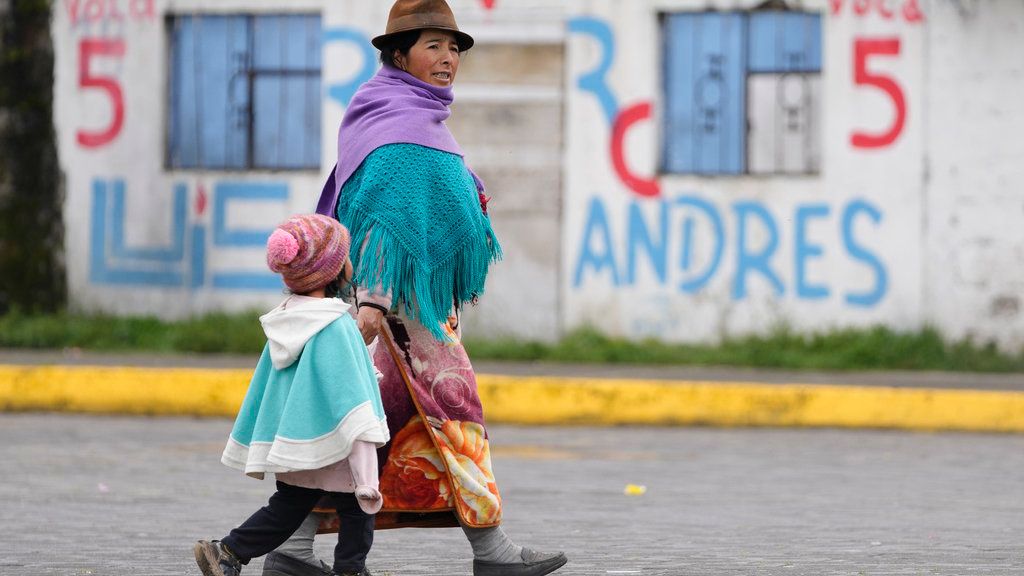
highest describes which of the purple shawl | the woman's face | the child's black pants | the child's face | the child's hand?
the woman's face

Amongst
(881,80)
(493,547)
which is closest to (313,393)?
(493,547)

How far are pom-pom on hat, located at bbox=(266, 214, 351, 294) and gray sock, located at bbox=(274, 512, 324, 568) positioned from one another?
674 mm

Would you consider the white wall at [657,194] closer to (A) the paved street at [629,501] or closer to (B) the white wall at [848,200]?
(B) the white wall at [848,200]

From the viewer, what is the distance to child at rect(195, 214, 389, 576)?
437 cm

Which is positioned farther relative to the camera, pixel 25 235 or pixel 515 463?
pixel 25 235

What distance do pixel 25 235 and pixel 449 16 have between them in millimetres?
9289

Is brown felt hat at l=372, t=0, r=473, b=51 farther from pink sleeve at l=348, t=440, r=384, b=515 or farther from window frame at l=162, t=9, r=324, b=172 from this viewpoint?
window frame at l=162, t=9, r=324, b=172

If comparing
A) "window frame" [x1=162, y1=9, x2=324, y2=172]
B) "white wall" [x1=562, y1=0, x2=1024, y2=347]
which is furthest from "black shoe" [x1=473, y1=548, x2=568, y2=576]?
"window frame" [x1=162, y1=9, x2=324, y2=172]

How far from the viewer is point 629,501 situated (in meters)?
7.06

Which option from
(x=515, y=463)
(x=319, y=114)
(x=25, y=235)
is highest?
(x=319, y=114)

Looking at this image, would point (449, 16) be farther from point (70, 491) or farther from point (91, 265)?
point (91, 265)

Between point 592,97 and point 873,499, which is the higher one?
point 592,97

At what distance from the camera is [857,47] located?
41.7ft

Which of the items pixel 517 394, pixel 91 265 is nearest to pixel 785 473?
pixel 517 394
